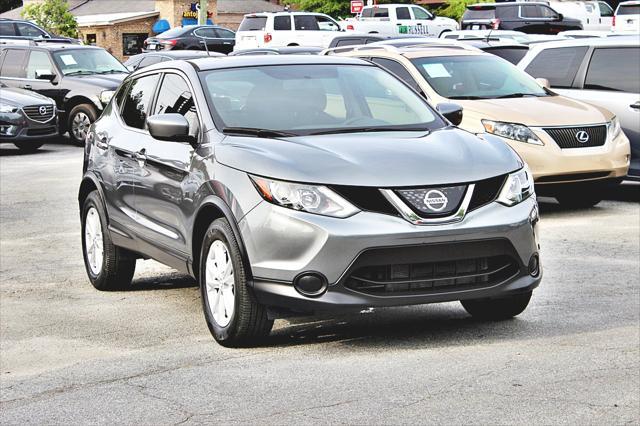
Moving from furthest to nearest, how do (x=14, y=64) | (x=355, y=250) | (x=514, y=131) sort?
1. (x=14, y=64)
2. (x=514, y=131)
3. (x=355, y=250)

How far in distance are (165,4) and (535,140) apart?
211ft

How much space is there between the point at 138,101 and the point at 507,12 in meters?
31.6

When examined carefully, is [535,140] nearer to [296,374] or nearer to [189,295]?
[189,295]

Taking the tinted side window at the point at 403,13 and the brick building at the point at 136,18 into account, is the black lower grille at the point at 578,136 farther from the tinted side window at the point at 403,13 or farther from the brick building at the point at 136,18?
the brick building at the point at 136,18

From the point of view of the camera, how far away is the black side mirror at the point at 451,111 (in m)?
8.17

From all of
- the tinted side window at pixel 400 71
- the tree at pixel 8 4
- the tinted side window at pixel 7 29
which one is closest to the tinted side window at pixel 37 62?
the tinted side window at pixel 400 71

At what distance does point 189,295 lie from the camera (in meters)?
8.73

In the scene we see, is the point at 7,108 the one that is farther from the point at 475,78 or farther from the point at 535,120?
the point at 535,120

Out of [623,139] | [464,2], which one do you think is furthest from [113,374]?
[464,2]

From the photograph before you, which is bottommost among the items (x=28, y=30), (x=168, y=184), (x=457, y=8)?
(x=457, y=8)

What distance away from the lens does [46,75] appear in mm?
22859

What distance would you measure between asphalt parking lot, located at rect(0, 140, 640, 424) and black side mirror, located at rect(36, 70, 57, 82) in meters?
13.5

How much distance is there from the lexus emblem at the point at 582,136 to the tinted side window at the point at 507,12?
26831 mm

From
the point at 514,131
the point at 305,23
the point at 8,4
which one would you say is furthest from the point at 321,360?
the point at 8,4
